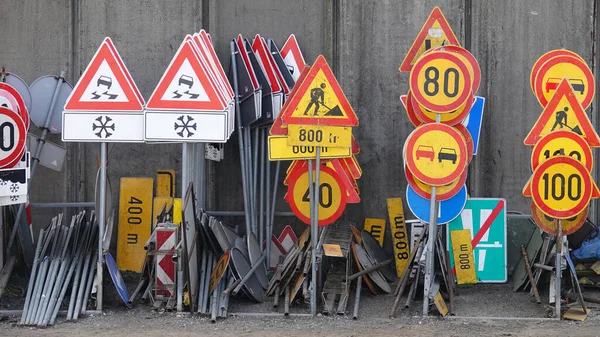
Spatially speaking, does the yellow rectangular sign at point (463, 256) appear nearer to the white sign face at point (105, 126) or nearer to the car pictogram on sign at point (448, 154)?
the car pictogram on sign at point (448, 154)

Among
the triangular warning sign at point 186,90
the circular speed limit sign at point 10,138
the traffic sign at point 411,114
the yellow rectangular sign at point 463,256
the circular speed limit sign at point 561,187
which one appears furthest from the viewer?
the yellow rectangular sign at point 463,256

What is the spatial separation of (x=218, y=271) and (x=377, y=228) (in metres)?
2.64

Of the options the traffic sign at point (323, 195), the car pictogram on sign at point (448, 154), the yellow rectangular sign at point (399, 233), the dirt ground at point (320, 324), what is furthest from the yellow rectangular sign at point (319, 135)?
the yellow rectangular sign at point (399, 233)

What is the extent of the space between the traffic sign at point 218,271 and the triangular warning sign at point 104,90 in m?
1.94

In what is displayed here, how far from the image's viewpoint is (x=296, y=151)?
37.8ft

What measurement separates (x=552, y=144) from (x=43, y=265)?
18.7ft

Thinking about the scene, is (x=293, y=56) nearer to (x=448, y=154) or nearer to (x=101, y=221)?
(x=448, y=154)

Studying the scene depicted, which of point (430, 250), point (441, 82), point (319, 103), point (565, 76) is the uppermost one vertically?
point (565, 76)

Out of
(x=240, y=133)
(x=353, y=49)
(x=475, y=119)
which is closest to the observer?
(x=475, y=119)

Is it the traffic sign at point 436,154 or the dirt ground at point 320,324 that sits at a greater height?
the traffic sign at point 436,154

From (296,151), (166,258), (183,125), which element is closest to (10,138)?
(183,125)

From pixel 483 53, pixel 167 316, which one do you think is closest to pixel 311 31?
pixel 483 53

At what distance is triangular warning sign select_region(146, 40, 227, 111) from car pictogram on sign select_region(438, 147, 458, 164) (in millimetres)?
2295

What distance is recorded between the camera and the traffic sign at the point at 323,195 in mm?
11711
